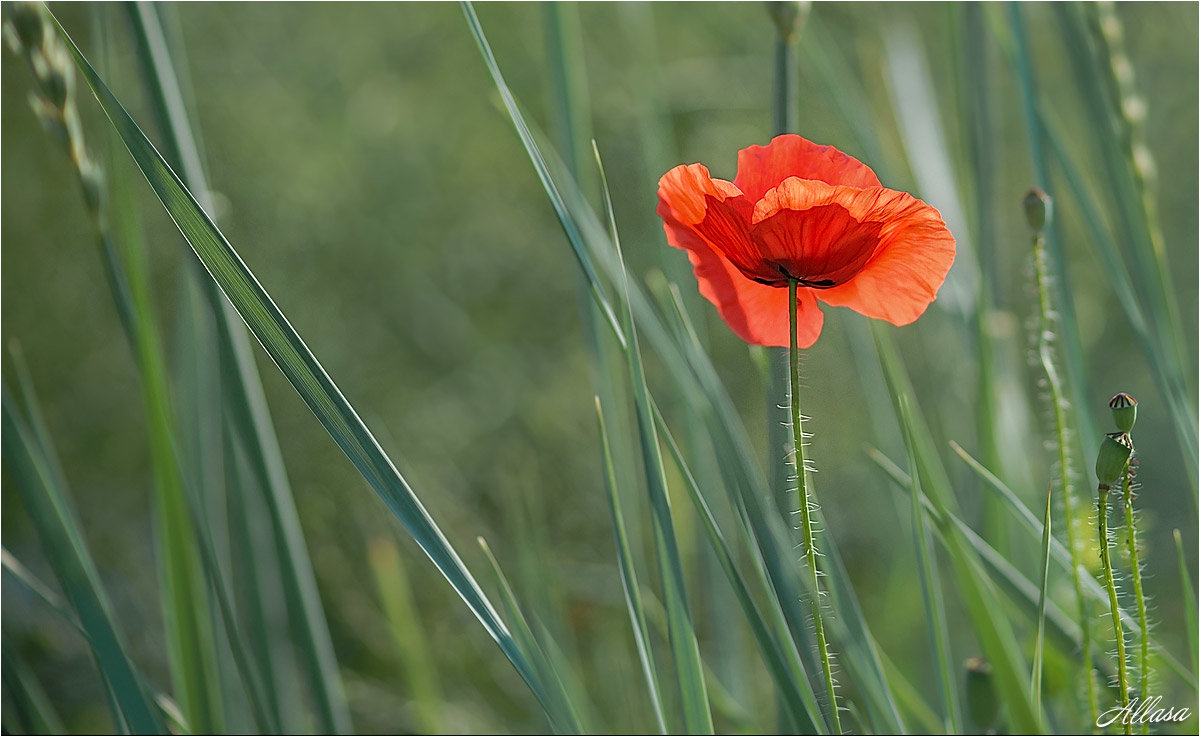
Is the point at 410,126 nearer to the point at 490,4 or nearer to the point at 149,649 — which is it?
the point at 490,4

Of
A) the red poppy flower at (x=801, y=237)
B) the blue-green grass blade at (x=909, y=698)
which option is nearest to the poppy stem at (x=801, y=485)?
the red poppy flower at (x=801, y=237)

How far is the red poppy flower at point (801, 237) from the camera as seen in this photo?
7.9 inches

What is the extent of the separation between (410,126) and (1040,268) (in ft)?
2.59

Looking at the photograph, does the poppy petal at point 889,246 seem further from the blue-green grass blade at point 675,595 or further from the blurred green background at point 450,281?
the blurred green background at point 450,281

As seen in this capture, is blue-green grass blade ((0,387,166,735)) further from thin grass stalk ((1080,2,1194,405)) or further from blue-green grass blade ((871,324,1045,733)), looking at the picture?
thin grass stalk ((1080,2,1194,405))

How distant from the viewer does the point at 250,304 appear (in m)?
0.20

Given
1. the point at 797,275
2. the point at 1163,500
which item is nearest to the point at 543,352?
the point at 1163,500

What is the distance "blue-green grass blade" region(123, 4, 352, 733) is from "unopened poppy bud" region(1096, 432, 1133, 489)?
0.22 m

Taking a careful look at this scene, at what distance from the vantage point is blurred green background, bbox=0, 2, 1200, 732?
75 centimetres

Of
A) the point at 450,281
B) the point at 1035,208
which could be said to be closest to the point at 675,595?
the point at 1035,208

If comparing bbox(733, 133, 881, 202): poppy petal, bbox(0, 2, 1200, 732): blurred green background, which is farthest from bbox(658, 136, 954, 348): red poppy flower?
bbox(0, 2, 1200, 732): blurred green background

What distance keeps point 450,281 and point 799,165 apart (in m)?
0.77

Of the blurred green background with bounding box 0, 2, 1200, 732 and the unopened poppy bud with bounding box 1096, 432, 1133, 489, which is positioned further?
the blurred green background with bounding box 0, 2, 1200, 732

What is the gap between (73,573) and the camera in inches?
10.2
